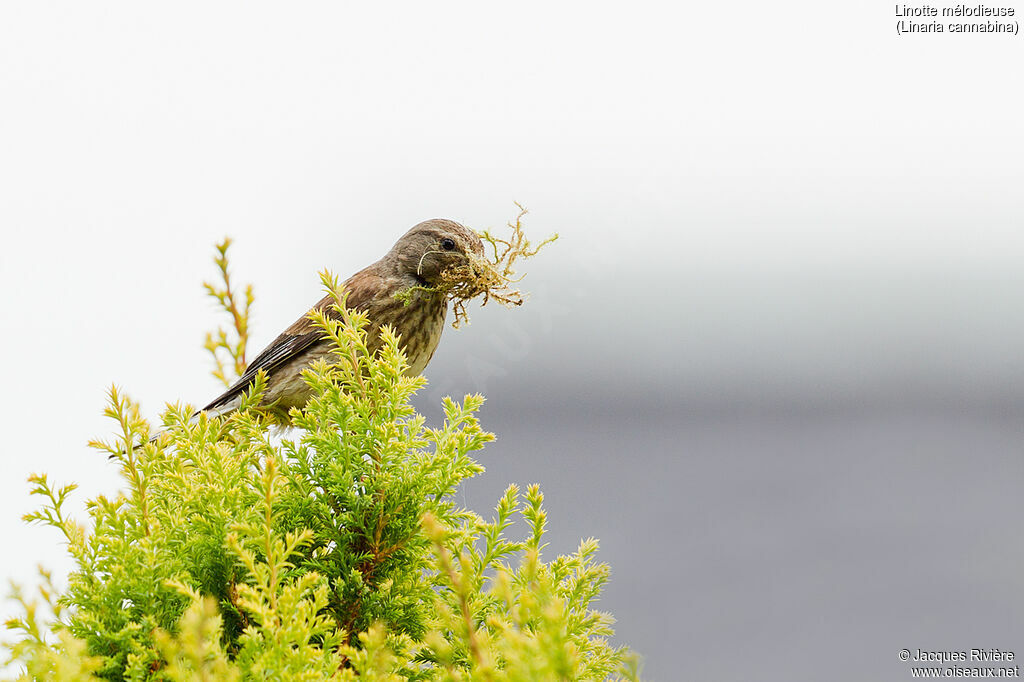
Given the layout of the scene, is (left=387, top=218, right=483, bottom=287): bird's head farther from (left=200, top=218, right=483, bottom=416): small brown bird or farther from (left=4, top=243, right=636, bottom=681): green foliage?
(left=4, top=243, right=636, bottom=681): green foliage

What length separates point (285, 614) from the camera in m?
0.64

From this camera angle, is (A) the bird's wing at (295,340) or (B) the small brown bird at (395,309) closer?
(B) the small brown bird at (395,309)

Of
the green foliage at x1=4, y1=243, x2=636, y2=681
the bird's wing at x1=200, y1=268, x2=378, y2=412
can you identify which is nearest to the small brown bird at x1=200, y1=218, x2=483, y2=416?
the bird's wing at x1=200, y1=268, x2=378, y2=412

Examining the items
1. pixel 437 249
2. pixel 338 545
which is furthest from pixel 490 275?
pixel 338 545

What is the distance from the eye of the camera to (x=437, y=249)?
4.80 ft

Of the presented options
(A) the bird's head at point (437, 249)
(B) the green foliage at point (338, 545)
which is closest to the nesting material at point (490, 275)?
(A) the bird's head at point (437, 249)

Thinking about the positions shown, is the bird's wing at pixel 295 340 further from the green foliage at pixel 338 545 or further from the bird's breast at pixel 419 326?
the green foliage at pixel 338 545

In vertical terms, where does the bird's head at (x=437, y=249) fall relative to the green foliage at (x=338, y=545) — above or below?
above

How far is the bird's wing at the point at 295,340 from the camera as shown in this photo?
158 cm

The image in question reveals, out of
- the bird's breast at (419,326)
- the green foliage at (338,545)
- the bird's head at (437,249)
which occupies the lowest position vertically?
the green foliage at (338,545)

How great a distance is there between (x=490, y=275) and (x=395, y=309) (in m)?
0.25

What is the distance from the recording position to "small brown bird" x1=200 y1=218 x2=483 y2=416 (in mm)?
1458

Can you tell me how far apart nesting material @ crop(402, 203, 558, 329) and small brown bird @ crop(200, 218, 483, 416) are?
18mm

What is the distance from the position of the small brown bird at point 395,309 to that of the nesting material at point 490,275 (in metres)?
0.02
